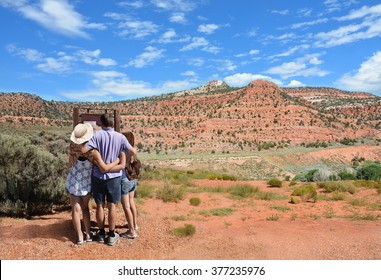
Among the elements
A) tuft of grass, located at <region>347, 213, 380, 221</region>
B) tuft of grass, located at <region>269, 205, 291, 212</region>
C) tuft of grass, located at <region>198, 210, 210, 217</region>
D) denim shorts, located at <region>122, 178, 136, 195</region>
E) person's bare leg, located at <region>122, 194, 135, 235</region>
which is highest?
denim shorts, located at <region>122, 178, 136, 195</region>

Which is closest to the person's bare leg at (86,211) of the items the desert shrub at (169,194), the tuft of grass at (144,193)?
the desert shrub at (169,194)

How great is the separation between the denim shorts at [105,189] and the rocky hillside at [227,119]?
35.5m

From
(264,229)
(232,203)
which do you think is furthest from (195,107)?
(264,229)

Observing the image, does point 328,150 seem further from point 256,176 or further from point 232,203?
point 232,203

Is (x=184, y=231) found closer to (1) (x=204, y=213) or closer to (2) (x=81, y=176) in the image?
(2) (x=81, y=176)

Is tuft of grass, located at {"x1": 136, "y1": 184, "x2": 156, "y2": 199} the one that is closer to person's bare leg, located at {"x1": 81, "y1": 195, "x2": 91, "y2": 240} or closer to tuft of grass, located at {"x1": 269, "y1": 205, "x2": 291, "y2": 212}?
tuft of grass, located at {"x1": 269, "y1": 205, "x2": 291, "y2": 212}

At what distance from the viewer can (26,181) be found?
354 inches

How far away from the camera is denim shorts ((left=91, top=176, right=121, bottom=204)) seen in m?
6.27

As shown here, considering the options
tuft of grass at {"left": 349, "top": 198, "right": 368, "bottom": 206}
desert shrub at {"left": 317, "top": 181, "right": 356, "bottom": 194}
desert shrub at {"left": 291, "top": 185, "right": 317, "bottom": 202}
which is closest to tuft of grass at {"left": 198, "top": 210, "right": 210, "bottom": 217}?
desert shrub at {"left": 291, "top": 185, "right": 317, "bottom": 202}

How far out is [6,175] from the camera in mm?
8883

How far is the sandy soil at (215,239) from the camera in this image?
21.0ft

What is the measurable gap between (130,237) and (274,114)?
5128cm

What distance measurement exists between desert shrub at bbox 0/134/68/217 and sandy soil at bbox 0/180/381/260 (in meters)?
0.43

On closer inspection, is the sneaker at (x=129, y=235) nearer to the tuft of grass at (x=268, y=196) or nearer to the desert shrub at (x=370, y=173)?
the tuft of grass at (x=268, y=196)
